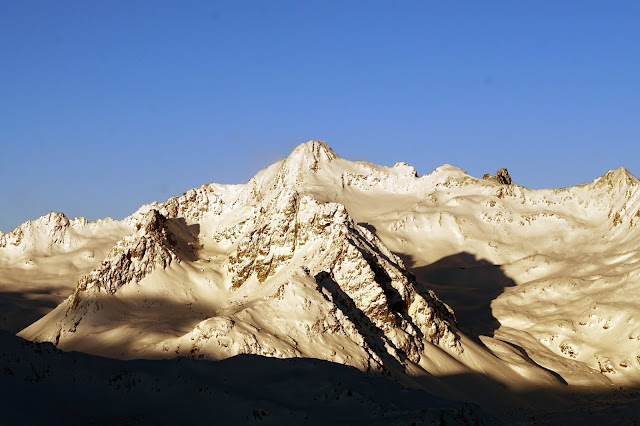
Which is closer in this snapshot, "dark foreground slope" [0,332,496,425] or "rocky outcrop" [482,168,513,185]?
"dark foreground slope" [0,332,496,425]

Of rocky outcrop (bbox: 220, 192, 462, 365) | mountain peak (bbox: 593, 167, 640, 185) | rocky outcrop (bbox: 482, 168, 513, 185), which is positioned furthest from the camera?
rocky outcrop (bbox: 482, 168, 513, 185)

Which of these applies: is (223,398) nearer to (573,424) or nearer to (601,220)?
(573,424)

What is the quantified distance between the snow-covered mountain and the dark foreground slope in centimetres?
1425

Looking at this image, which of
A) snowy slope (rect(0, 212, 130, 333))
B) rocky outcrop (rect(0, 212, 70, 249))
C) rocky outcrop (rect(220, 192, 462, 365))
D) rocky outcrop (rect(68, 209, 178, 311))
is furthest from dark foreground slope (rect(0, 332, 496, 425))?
rocky outcrop (rect(0, 212, 70, 249))

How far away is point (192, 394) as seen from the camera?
25219mm

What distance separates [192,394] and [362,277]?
26387 millimetres

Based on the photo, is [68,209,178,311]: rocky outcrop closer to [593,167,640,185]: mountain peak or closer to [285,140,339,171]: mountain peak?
[285,140,339,171]: mountain peak

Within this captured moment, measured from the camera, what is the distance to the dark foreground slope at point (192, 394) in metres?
22.5

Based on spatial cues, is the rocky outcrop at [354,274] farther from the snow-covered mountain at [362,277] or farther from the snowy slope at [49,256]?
the snowy slope at [49,256]

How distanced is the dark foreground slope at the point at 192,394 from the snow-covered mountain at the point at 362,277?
14.2 meters

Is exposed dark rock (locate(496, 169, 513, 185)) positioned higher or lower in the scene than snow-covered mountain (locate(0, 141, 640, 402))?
higher

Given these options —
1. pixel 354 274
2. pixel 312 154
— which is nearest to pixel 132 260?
pixel 354 274

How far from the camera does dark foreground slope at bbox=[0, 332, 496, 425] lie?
22.5m

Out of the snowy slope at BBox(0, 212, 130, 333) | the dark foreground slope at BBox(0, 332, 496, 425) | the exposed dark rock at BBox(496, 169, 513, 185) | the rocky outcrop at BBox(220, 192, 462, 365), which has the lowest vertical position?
the dark foreground slope at BBox(0, 332, 496, 425)
